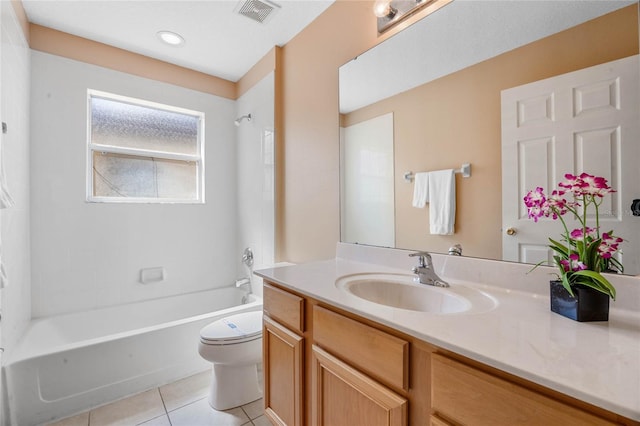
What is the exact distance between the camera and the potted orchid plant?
2.38 ft

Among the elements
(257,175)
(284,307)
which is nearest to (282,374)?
(284,307)

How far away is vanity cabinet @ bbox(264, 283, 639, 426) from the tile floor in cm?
40

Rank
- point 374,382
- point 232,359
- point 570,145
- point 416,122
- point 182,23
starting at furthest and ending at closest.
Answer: point 182,23 → point 232,359 → point 416,122 → point 570,145 → point 374,382

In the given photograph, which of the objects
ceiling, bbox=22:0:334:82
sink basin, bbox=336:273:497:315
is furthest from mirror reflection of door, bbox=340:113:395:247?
ceiling, bbox=22:0:334:82

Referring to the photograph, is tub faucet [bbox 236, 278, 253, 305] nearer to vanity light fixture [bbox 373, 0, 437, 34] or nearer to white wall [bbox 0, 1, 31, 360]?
white wall [bbox 0, 1, 31, 360]

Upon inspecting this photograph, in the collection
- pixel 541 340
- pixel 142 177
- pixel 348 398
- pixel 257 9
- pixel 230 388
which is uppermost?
pixel 257 9

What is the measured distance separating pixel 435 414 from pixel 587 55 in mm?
1162

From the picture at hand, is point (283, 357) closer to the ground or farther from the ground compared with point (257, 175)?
closer to the ground

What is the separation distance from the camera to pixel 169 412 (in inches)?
64.4

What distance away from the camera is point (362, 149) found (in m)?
1.68

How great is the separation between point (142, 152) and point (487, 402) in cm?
293

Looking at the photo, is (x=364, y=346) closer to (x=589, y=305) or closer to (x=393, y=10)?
(x=589, y=305)

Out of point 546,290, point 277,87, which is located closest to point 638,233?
point 546,290

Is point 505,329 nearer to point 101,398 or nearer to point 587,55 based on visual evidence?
point 587,55
